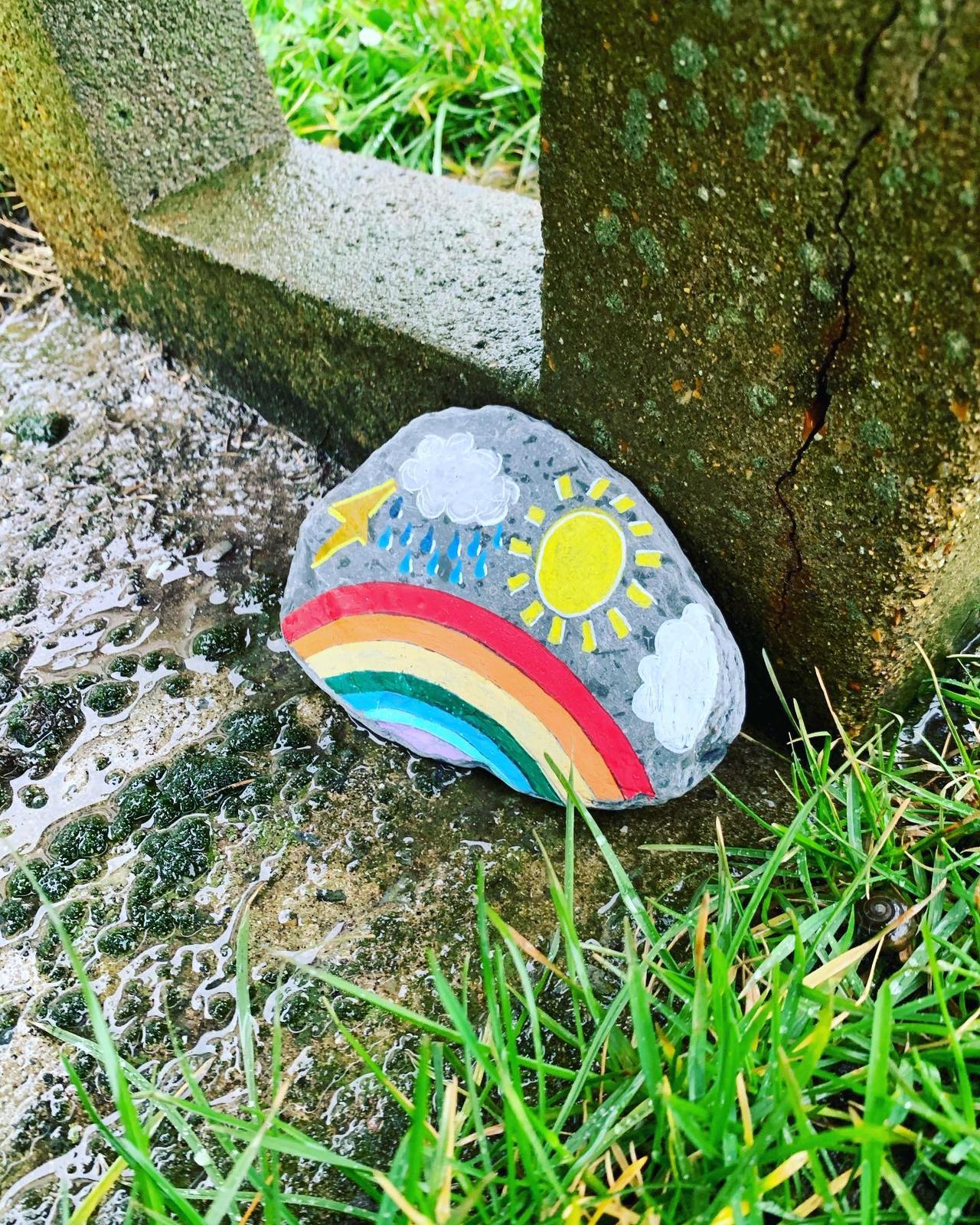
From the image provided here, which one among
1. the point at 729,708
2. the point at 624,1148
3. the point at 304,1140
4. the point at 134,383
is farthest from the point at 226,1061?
the point at 134,383

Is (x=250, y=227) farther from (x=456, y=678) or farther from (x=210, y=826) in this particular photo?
(x=210, y=826)

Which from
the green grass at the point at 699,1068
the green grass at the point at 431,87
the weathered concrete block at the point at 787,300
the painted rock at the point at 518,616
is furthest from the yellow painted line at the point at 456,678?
the green grass at the point at 431,87

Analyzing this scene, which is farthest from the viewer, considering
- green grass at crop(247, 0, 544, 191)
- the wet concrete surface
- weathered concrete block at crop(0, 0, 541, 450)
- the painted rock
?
green grass at crop(247, 0, 544, 191)

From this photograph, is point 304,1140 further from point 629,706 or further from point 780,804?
point 780,804

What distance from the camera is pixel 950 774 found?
4.21 feet

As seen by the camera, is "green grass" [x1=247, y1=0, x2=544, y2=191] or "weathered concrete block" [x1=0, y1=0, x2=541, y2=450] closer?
"weathered concrete block" [x1=0, y1=0, x2=541, y2=450]

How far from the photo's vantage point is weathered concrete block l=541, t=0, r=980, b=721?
879 mm

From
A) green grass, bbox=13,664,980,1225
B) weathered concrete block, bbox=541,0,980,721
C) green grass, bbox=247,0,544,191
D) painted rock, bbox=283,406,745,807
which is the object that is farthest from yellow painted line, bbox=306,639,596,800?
green grass, bbox=247,0,544,191

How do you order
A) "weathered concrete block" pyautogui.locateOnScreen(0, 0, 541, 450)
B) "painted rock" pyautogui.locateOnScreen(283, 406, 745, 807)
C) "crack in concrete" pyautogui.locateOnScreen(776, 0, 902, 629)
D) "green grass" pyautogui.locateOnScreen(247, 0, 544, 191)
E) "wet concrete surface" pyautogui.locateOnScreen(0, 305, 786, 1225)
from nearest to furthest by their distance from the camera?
"crack in concrete" pyautogui.locateOnScreen(776, 0, 902, 629), "wet concrete surface" pyautogui.locateOnScreen(0, 305, 786, 1225), "painted rock" pyautogui.locateOnScreen(283, 406, 745, 807), "weathered concrete block" pyautogui.locateOnScreen(0, 0, 541, 450), "green grass" pyautogui.locateOnScreen(247, 0, 544, 191)

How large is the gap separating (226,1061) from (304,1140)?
7.8 inches

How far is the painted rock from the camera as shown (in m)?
1.26

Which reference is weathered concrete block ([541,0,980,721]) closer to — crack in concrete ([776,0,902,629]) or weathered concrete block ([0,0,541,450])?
crack in concrete ([776,0,902,629])

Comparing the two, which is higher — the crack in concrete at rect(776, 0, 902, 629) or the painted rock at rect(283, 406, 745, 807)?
the crack in concrete at rect(776, 0, 902, 629)

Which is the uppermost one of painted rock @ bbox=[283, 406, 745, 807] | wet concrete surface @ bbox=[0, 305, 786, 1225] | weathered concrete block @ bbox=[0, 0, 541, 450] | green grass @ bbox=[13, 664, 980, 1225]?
weathered concrete block @ bbox=[0, 0, 541, 450]
